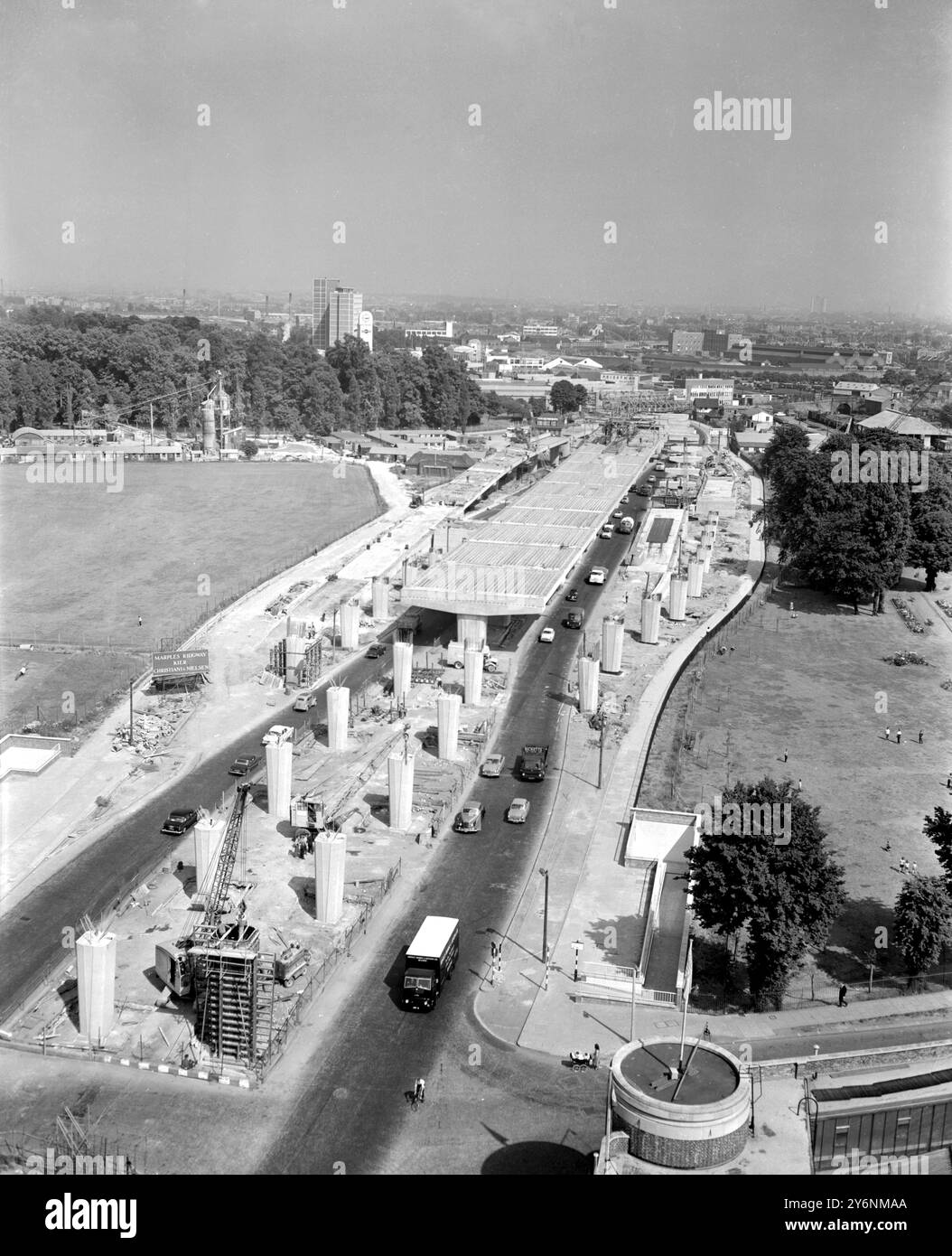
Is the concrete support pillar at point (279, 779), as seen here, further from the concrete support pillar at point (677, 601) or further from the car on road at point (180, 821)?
the concrete support pillar at point (677, 601)

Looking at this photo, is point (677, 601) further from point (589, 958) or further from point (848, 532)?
point (589, 958)

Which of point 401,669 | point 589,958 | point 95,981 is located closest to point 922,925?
point 589,958

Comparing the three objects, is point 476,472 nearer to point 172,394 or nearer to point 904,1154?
point 172,394

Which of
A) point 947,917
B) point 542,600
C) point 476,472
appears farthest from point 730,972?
point 476,472

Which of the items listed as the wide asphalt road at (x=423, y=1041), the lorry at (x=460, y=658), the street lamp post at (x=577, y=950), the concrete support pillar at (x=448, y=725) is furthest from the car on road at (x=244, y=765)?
the street lamp post at (x=577, y=950)

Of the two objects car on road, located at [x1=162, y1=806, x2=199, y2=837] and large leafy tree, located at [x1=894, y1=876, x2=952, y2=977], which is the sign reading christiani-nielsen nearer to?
car on road, located at [x1=162, y1=806, x2=199, y2=837]

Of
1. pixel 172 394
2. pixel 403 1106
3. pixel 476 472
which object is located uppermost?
pixel 172 394
